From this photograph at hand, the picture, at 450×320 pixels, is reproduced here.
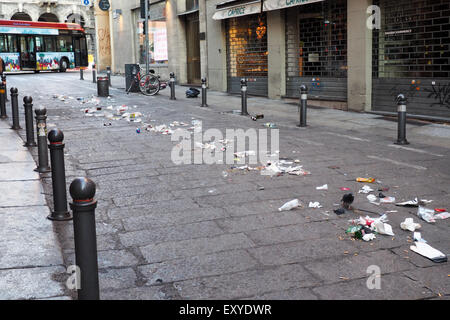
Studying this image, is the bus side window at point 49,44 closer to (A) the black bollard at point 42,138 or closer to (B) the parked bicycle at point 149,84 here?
(B) the parked bicycle at point 149,84

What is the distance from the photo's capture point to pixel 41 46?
39.7 metres

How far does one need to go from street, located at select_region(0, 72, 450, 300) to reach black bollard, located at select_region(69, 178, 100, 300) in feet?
1.78

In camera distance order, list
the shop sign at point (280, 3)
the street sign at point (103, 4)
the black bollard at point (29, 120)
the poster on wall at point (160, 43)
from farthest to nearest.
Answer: the street sign at point (103, 4)
the poster on wall at point (160, 43)
the shop sign at point (280, 3)
the black bollard at point (29, 120)

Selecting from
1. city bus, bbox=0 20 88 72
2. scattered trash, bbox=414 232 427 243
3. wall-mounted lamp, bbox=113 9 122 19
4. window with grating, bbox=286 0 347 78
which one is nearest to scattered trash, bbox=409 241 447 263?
scattered trash, bbox=414 232 427 243

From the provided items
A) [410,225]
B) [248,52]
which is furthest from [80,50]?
[410,225]

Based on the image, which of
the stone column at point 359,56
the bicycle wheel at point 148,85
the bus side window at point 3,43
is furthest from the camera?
the bus side window at point 3,43

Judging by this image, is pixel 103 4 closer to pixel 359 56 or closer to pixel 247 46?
pixel 247 46

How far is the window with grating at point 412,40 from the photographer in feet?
40.2

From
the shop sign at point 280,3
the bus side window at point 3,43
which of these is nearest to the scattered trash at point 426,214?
the shop sign at point 280,3

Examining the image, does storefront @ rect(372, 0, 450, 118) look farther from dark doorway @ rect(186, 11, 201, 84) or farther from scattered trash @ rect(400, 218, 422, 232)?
dark doorway @ rect(186, 11, 201, 84)

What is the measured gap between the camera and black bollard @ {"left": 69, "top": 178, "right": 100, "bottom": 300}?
2938mm

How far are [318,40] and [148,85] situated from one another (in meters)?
7.23

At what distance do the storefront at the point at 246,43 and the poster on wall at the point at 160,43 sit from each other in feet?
23.0
